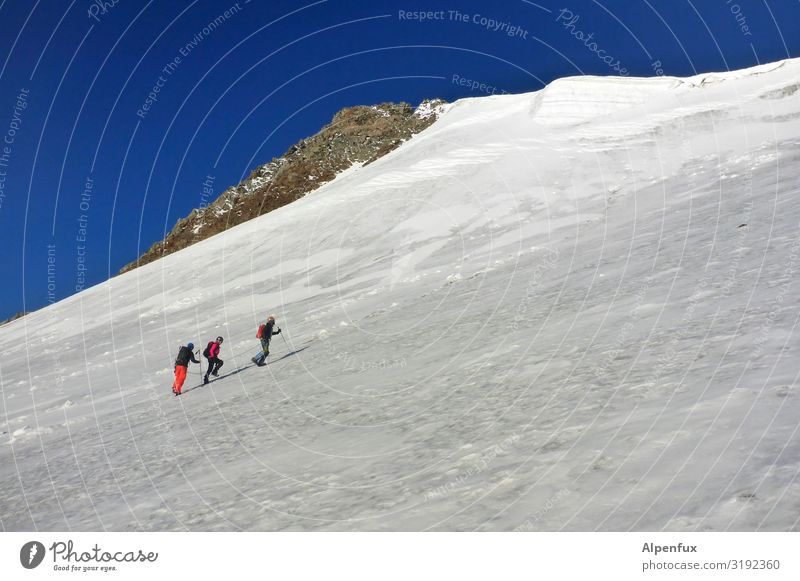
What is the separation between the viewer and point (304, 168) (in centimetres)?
8881

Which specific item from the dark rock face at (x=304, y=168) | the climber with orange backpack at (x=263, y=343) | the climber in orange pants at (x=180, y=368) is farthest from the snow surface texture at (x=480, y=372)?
the dark rock face at (x=304, y=168)

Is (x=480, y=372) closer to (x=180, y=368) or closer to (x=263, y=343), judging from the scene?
(x=263, y=343)

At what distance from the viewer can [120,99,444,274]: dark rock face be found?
288 feet

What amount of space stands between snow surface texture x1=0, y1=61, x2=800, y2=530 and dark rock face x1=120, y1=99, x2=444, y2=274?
48.8m

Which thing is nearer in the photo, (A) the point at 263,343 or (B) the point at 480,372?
(B) the point at 480,372

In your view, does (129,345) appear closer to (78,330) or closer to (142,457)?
(78,330)

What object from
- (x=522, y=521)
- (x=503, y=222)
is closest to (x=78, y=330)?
(x=503, y=222)

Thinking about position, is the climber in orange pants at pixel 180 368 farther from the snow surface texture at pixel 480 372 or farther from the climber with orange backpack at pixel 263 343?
the climber with orange backpack at pixel 263 343

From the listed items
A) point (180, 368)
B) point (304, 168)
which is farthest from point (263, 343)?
point (304, 168)

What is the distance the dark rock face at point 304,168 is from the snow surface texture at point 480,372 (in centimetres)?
4875

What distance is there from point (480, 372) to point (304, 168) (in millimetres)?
80445

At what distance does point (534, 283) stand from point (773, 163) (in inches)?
630

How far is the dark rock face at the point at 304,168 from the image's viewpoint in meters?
87.7
